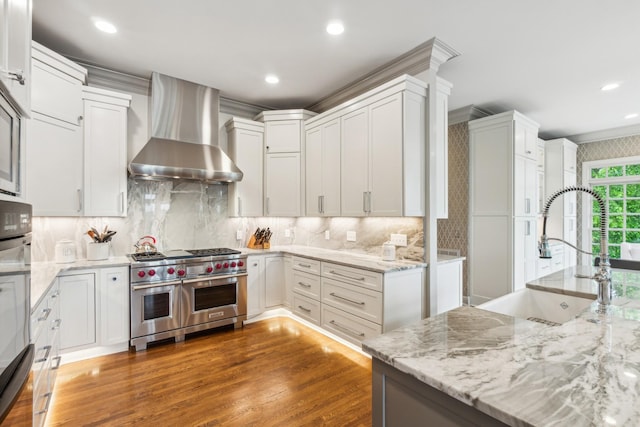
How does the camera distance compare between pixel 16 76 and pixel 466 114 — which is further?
pixel 466 114

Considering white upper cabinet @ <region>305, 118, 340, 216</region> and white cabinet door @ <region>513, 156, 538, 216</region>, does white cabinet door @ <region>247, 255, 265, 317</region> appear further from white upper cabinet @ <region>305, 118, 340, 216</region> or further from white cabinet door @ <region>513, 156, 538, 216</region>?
white cabinet door @ <region>513, 156, 538, 216</region>

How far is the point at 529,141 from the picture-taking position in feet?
14.8

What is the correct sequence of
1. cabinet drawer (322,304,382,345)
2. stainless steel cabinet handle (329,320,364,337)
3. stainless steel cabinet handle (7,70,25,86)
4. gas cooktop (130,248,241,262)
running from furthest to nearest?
gas cooktop (130,248,241,262)
stainless steel cabinet handle (329,320,364,337)
cabinet drawer (322,304,382,345)
stainless steel cabinet handle (7,70,25,86)

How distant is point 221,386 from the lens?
2.47 m

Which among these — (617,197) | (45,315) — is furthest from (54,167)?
(617,197)

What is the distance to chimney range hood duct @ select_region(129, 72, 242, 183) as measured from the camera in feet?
11.0

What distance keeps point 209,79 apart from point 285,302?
113 inches

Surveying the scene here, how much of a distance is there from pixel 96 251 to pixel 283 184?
7.21 ft

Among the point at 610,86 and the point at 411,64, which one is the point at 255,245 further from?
the point at 610,86

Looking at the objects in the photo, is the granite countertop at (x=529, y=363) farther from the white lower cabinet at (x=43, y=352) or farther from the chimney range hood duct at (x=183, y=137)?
the chimney range hood duct at (x=183, y=137)

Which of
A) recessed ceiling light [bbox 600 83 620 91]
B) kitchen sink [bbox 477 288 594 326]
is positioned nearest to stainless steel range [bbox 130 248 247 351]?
kitchen sink [bbox 477 288 594 326]

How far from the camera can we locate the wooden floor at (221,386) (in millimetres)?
2094

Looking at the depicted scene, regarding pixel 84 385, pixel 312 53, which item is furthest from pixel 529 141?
pixel 84 385

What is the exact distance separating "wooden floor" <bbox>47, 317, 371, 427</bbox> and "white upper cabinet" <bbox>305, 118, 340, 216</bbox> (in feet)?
5.06
